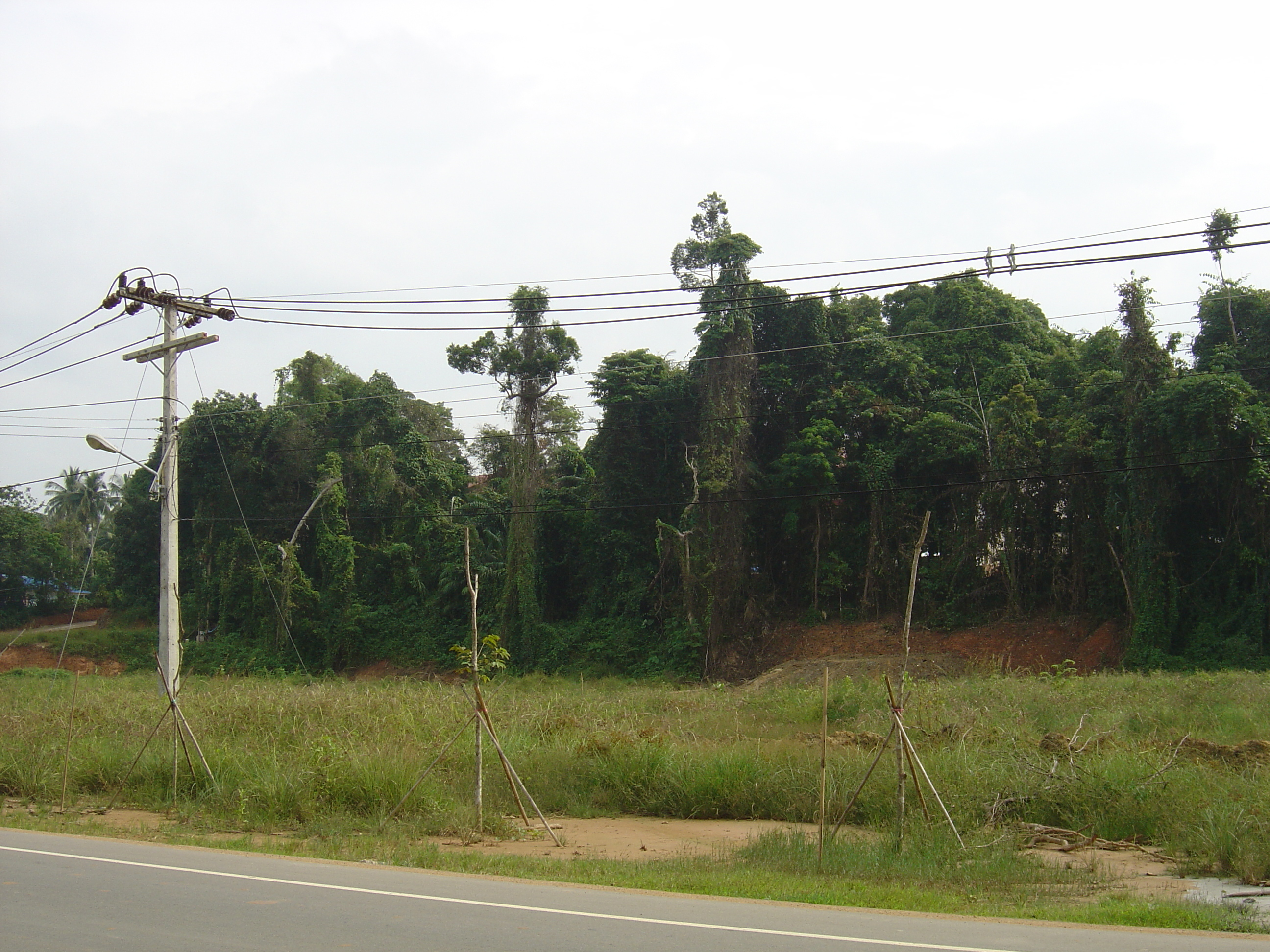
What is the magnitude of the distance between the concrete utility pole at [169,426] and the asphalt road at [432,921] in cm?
931

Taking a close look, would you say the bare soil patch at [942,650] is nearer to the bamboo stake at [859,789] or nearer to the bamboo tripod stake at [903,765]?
the bamboo stake at [859,789]

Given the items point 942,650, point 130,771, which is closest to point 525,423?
point 942,650

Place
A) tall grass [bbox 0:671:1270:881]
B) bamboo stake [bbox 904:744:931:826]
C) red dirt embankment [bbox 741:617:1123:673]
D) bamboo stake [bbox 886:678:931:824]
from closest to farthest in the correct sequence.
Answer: bamboo stake [bbox 886:678:931:824], bamboo stake [bbox 904:744:931:826], tall grass [bbox 0:671:1270:881], red dirt embankment [bbox 741:617:1123:673]

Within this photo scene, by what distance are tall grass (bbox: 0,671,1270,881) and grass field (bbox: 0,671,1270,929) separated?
0.04 meters

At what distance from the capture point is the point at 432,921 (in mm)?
6566

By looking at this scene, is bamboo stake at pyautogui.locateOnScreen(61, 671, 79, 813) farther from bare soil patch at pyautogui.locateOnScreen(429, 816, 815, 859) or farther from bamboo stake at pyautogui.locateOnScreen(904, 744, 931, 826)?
bamboo stake at pyautogui.locateOnScreen(904, 744, 931, 826)

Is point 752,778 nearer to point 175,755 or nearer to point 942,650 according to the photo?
point 175,755

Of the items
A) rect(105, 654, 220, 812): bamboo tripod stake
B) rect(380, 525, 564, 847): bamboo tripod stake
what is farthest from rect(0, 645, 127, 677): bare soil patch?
rect(380, 525, 564, 847): bamboo tripod stake

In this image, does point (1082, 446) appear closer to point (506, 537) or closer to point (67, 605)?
point (506, 537)

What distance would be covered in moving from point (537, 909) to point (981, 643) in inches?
1105

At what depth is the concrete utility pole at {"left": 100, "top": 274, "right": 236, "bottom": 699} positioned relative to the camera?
56.6 feet

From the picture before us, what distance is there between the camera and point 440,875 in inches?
339

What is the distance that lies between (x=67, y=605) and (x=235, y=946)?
6040cm

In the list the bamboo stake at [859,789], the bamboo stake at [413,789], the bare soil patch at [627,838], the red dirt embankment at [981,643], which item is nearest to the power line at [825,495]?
the red dirt embankment at [981,643]
